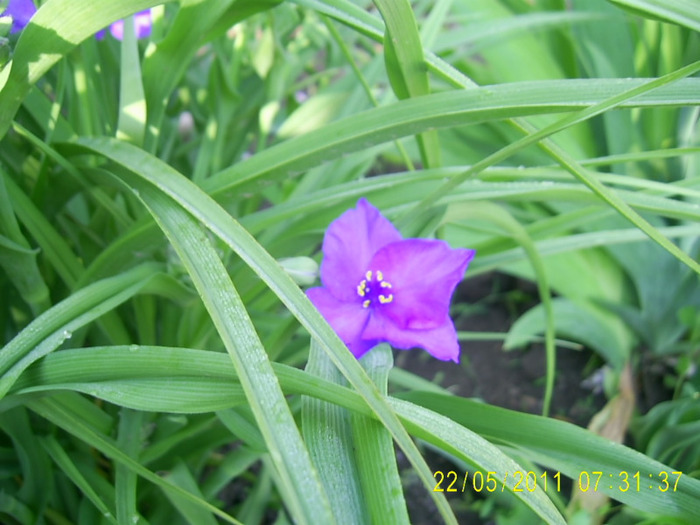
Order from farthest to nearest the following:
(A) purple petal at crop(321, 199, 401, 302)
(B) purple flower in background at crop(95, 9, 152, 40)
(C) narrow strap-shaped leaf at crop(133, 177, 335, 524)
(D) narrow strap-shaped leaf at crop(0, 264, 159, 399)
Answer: (B) purple flower in background at crop(95, 9, 152, 40) < (A) purple petal at crop(321, 199, 401, 302) < (D) narrow strap-shaped leaf at crop(0, 264, 159, 399) < (C) narrow strap-shaped leaf at crop(133, 177, 335, 524)

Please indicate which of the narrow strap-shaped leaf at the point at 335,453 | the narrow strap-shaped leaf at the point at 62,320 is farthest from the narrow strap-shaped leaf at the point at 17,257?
the narrow strap-shaped leaf at the point at 335,453

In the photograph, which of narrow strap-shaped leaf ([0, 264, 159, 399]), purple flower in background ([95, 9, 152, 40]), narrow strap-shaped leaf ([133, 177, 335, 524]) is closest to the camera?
narrow strap-shaped leaf ([133, 177, 335, 524])

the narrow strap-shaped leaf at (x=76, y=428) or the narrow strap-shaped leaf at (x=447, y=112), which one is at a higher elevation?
the narrow strap-shaped leaf at (x=447, y=112)

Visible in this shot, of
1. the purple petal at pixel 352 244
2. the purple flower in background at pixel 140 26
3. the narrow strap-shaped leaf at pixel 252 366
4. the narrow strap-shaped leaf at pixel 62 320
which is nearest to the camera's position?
the narrow strap-shaped leaf at pixel 252 366

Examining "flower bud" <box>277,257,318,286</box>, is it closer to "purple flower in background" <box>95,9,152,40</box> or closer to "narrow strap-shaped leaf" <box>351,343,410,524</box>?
"narrow strap-shaped leaf" <box>351,343,410,524</box>

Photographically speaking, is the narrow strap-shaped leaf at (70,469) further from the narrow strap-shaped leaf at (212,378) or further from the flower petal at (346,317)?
the flower petal at (346,317)

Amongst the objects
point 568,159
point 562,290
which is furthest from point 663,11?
point 562,290
